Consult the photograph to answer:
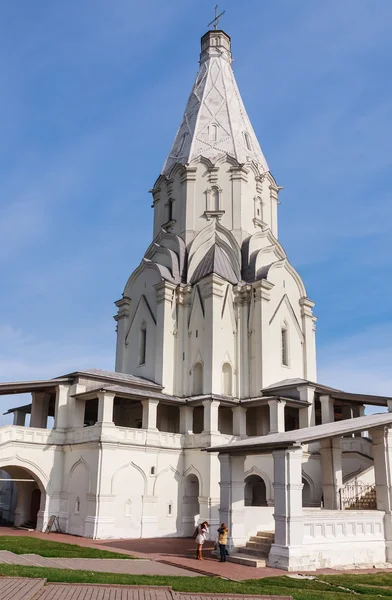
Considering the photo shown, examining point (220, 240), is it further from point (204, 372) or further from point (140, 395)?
point (140, 395)

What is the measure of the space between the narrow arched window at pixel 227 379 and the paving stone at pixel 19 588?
19160 mm

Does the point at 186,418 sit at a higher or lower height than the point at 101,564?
higher

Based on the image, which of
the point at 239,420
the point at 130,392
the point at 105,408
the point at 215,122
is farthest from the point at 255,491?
the point at 215,122

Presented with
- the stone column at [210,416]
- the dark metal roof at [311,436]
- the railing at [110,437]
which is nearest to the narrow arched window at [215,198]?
the stone column at [210,416]

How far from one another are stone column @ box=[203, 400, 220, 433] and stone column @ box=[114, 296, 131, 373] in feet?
23.4

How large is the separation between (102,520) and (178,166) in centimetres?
2072

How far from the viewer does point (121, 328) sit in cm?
3331

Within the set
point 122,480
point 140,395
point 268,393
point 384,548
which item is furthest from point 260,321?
point 384,548

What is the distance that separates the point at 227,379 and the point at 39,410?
9.18 m

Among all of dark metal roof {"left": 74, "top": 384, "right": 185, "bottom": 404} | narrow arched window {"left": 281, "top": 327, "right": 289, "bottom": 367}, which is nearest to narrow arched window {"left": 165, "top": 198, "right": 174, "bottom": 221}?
narrow arched window {"left": 281, "top": 327, "right": 289, "bottom": 367}

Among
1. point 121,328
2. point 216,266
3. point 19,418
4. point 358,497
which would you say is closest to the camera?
point 358,497

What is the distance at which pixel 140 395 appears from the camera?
25.4 m

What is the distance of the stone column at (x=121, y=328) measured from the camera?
3262 cm

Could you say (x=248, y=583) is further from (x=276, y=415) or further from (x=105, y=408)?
(x=276, y=415)
